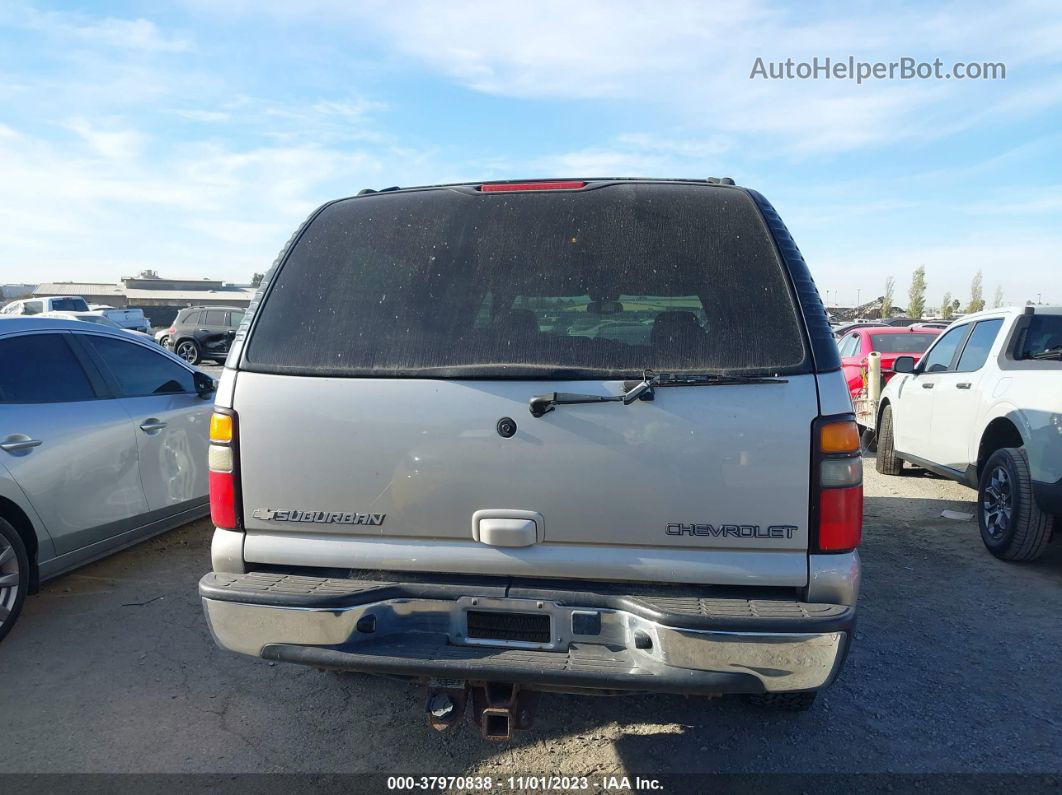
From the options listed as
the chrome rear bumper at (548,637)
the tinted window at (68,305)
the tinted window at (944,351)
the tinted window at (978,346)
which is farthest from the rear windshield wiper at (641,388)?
the tinted window at (68,305)

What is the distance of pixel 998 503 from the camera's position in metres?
5.38

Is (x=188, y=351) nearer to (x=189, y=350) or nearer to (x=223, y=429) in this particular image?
(x=189, y=350)

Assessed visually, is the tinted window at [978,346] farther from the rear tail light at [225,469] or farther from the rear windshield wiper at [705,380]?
the rear tail light at [225,469]

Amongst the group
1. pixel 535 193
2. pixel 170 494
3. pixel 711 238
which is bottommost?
pixel 170 494

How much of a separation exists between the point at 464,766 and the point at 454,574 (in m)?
0.88

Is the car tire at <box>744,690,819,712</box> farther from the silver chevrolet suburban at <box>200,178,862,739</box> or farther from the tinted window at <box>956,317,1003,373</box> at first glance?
the tinted window at <box>956,317,1003,373</box>

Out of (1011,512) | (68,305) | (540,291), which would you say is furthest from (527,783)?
(68,305)

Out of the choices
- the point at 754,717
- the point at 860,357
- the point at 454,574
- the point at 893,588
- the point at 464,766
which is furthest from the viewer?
the point at 860,357

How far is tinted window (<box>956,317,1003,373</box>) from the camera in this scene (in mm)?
6023

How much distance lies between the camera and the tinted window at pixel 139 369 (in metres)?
4.83

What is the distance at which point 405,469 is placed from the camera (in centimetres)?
253

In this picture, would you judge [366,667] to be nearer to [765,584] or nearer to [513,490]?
[513,490]

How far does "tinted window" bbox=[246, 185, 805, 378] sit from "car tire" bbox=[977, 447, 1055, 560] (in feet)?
11.6

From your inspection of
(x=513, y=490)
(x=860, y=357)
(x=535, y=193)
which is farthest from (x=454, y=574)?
(x=860, y=357)
